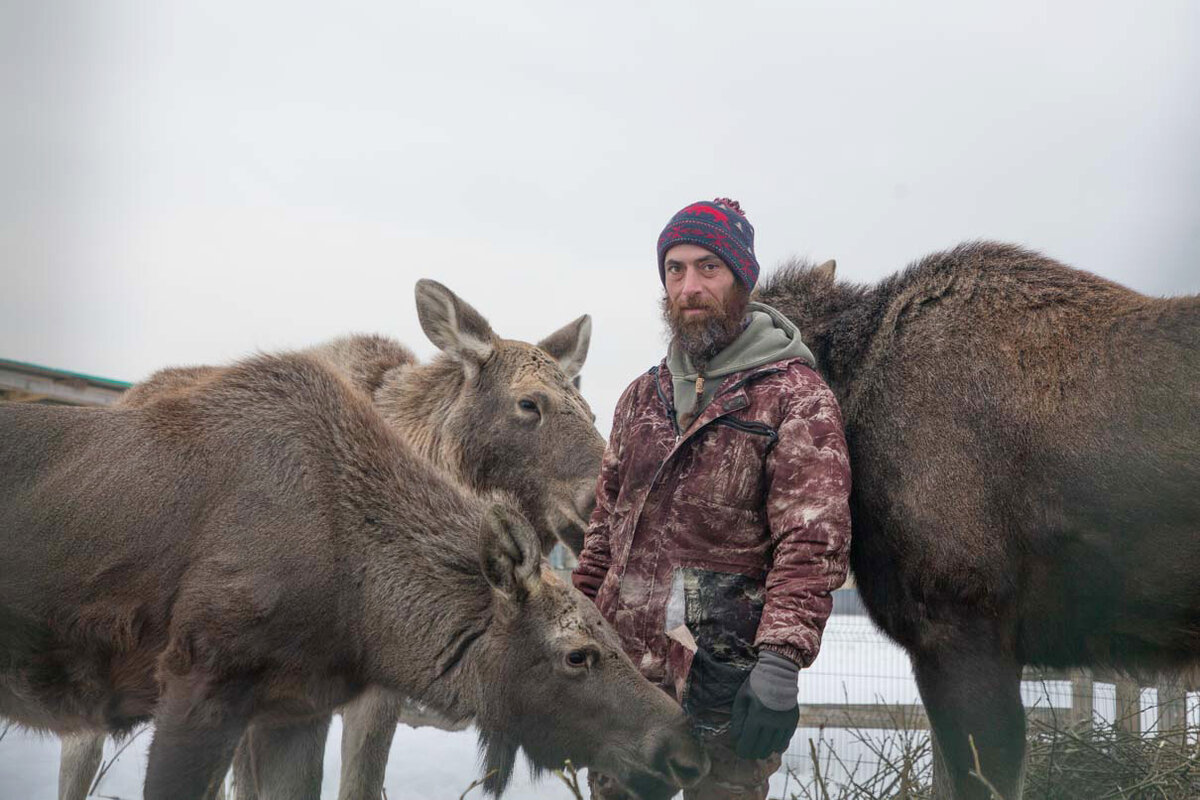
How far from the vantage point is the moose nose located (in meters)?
3.76

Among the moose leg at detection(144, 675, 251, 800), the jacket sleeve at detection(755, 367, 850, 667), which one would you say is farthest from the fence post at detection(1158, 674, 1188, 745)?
the moose leg at detection(144, 675, 251, 800)

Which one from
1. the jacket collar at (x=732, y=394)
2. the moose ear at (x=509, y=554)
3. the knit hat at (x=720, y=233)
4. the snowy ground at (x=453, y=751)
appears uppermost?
the knit hat at (x=720, y=233)

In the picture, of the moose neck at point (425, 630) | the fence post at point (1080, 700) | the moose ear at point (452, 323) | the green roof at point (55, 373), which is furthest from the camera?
the green roof at point (55, 373)

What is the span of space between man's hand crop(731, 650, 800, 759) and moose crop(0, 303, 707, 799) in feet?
1.32

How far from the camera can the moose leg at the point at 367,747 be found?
6.10m

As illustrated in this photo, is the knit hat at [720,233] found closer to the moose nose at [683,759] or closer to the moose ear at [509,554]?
the moose ear at [509,554]

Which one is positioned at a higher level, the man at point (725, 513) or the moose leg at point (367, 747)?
the man at point (725, 513)

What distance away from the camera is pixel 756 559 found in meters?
3.88

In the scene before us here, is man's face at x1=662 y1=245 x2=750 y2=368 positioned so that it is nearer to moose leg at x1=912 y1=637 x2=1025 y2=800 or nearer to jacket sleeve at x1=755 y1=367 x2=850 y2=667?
jacket sleeve at x1=755 y1=367 x2=850 y2=667

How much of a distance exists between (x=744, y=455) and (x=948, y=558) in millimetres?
897

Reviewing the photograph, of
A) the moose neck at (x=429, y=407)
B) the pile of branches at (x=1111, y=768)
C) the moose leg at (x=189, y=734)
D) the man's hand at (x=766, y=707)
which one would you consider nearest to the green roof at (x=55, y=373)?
the moose neck at (x=429, y=407)

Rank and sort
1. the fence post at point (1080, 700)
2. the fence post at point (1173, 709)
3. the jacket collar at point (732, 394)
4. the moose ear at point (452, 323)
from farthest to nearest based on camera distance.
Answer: the fence post at point (1080, 700), the moose ear at point (452, 323), the fence post at point (1173, 709), the jacket collar at point (732, 394)

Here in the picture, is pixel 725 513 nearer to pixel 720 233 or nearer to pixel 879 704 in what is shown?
pixel 720 233

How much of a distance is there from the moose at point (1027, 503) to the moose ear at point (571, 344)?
3022 mm
